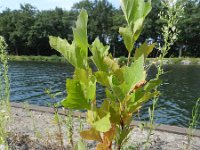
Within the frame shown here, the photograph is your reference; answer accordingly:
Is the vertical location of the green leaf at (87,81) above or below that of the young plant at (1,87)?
above

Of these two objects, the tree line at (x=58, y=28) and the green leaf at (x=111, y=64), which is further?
the tree line at (x=58, y=28)

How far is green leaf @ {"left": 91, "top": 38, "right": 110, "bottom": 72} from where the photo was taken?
4.81ft

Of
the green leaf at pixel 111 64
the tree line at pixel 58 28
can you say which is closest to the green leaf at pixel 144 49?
the green leaf at pixel 111 64

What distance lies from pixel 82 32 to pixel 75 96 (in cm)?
29

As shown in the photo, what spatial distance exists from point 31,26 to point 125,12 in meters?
98.0

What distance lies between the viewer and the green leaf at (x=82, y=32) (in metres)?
1.41

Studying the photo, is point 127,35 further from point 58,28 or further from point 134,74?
point 58,28

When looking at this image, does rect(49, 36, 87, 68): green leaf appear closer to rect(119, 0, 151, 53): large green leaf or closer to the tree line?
rect(119, 0, 151, 53): large green leaf

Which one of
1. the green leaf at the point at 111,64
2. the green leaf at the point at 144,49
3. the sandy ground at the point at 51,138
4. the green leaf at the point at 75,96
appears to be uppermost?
the green leaf at the point at 144,49

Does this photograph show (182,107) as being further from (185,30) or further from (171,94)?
(185,30)

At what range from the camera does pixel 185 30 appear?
85.4 meters

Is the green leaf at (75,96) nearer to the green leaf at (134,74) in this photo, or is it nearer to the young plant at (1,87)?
the green leaf at (134,74)

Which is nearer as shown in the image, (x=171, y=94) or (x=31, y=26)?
(x=171, y=94)

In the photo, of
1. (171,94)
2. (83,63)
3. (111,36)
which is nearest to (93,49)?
(83,63)
